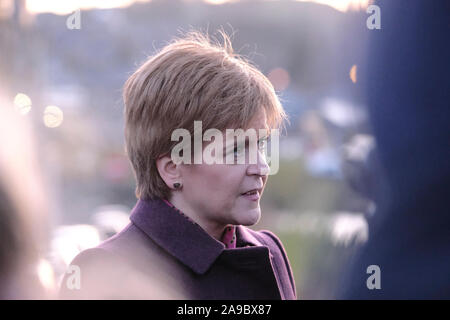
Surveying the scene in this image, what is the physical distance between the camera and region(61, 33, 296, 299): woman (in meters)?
1.35

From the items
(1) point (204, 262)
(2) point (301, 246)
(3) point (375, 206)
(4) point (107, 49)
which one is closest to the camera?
(1) point (204, 262)

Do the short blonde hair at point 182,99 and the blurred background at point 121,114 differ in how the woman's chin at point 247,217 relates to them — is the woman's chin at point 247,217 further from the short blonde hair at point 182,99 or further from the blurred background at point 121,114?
the blurred background at point 121,114

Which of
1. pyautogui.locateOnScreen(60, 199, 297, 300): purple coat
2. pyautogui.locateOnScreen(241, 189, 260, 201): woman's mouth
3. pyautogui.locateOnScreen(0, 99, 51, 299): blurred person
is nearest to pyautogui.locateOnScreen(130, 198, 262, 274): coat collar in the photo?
pyautogui.locateOnScreen(60, 199, 297, 300): purple coat

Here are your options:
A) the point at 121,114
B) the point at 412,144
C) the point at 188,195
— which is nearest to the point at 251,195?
the point at 188,195

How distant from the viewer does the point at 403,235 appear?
142cm

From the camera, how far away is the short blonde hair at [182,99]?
4.46ft

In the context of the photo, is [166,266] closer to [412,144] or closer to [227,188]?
[227,188]

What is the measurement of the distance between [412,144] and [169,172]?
24.4 inches

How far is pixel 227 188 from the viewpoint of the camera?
1.35 metres

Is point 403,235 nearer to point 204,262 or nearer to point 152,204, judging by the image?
point 204,262

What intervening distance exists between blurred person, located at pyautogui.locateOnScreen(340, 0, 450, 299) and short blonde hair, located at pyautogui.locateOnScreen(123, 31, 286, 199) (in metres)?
0.30

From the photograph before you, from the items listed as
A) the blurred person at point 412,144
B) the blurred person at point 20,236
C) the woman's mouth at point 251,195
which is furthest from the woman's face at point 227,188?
the blurred person at point 20,236

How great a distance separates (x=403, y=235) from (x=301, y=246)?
3.17m
